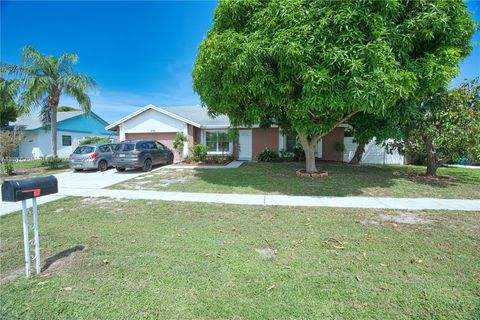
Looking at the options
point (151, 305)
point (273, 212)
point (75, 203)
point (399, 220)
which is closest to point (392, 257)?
point (399, 220)

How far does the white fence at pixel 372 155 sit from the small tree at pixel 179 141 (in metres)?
12.0

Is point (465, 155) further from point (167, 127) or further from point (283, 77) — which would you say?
point (167, 127)

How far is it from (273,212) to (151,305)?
3.69m

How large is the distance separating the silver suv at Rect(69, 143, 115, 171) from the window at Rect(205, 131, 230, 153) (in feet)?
23.5

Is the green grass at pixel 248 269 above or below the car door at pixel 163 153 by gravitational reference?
below

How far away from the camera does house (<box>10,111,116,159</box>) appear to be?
75.3 feet

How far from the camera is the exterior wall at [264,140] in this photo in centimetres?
1708

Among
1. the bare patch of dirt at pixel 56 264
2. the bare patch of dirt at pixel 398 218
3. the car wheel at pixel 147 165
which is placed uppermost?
the car wheel at pixel 147 165

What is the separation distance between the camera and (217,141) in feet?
59.6

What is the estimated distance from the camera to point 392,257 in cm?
351

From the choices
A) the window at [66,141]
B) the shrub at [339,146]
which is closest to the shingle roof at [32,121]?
the window at [66,141]

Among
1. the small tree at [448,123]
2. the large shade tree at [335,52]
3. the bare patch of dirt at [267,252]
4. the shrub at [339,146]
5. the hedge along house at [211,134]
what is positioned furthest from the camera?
the hedge along house at [211,134]

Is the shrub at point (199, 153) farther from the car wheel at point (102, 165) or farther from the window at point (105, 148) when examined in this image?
the car wheel at point (102, 165)

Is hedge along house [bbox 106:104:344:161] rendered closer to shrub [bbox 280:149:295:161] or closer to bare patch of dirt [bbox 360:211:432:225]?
shrub [bbox 280:149:295:161]
